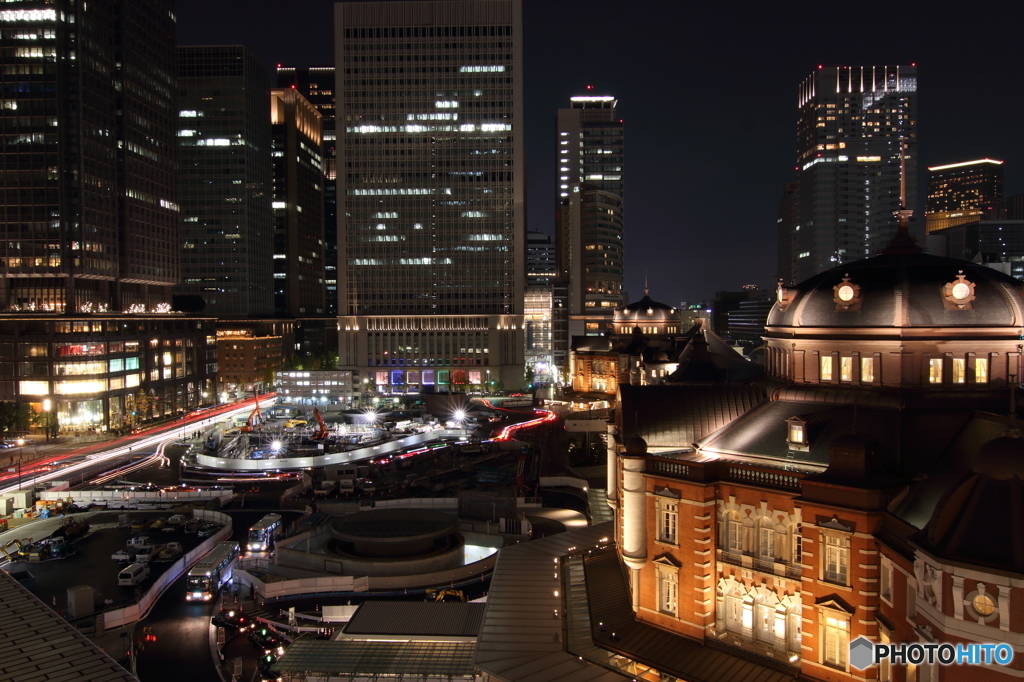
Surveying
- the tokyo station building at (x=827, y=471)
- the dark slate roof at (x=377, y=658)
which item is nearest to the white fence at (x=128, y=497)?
the dark slate roof at (x=377, y=658)

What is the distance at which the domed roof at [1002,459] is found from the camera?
1933cm

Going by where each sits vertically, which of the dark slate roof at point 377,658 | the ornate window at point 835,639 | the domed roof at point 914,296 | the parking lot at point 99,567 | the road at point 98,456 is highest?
the domed roof at point 914,296

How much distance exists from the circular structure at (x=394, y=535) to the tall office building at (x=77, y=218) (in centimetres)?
6885

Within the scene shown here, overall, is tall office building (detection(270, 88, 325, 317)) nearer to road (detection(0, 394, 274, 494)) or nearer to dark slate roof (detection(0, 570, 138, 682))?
road (detection(0, 394, 274, 494))

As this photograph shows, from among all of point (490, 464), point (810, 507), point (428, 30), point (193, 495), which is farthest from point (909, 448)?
point (428, 30)

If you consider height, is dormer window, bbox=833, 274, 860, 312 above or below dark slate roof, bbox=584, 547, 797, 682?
above

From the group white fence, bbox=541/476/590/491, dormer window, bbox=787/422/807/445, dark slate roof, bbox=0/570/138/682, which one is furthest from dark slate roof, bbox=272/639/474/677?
white fence, bbox=541/476/590/491

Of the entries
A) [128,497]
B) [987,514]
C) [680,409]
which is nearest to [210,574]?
[128,497]

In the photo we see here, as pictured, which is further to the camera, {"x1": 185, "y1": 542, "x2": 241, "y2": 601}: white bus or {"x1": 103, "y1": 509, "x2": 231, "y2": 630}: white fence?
{"x1": 185, "y1": 542, "x2": 241, "y2": 601}: white bus

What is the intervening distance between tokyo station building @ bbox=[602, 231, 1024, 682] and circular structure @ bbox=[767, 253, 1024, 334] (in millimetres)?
71

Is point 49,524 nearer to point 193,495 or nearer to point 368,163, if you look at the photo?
point 193,495

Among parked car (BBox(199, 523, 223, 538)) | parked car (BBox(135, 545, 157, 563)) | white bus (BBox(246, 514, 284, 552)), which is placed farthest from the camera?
parked car (BBox(199, 523, 223, 538))

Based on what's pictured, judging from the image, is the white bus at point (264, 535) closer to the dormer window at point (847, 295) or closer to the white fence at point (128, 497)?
the white fence at point (128, 497)

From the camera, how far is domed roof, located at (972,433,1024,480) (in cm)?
1933
